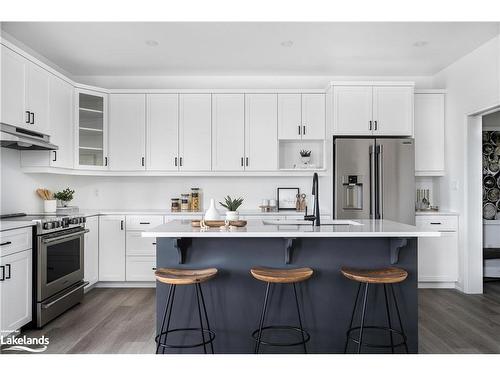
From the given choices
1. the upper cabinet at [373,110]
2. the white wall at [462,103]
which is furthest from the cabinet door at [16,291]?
the white wall at [462,103]

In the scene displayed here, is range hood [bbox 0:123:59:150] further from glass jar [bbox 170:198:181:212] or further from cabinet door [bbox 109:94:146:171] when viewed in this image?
glass jar [bbox 170:198:181:212]

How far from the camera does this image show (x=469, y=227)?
4.68 m

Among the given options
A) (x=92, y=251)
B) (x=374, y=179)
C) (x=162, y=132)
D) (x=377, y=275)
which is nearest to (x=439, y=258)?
(x=374, y=179)

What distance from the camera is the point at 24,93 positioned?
3.72 meters

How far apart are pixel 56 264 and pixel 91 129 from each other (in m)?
1.89

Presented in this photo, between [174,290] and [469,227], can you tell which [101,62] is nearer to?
[174,290]

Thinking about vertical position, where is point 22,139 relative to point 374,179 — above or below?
above

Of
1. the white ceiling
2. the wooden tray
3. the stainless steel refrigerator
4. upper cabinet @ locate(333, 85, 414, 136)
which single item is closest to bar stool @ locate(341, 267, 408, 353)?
the wooden tray

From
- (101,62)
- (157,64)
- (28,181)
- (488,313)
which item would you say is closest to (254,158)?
(157,64)

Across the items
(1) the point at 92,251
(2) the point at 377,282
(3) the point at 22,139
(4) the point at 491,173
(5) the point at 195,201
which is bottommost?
(1) the point at 92,251

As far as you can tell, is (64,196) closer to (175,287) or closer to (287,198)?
(175,287)

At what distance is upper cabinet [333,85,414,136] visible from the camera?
4891 millimetres
